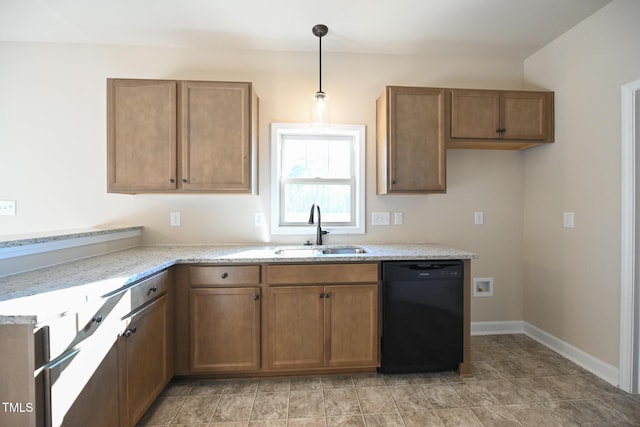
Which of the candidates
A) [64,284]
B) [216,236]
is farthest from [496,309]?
[64,284]

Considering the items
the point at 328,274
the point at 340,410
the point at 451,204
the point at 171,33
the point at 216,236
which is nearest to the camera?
the point at 340,410

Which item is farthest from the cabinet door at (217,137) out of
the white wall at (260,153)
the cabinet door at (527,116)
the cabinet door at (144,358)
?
the cabinet door at (527,116)

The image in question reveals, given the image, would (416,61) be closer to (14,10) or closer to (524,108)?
(524,108)

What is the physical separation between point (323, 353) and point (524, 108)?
2.72 m

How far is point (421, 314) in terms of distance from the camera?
6.49 feet

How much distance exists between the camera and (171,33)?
7.54 ft

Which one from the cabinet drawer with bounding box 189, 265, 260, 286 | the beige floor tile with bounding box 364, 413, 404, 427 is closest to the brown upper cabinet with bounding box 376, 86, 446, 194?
the cabinet drawer with bounding box 189, 265, 260, 286

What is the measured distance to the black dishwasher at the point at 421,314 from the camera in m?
1.97

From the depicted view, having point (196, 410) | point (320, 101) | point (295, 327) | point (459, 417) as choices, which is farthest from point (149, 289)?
point (459, 417)

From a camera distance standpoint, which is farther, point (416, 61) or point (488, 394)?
point (416, 61)

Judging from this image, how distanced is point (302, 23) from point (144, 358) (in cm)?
264

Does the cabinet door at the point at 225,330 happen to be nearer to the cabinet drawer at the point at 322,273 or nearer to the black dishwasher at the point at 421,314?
the cabinet drawer at the point at 322,273

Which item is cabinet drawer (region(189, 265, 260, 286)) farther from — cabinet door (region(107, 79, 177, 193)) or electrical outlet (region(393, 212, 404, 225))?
electrical outlet (region(393, 212, 404, 225))

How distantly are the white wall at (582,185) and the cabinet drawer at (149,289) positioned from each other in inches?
126
